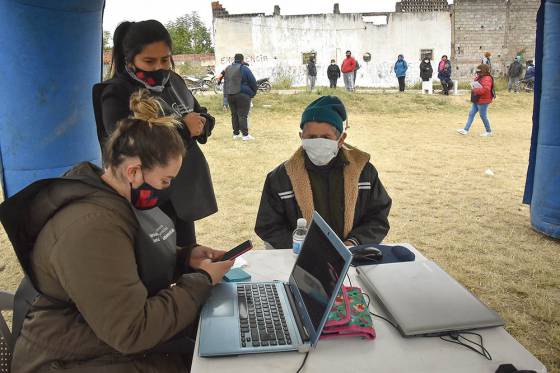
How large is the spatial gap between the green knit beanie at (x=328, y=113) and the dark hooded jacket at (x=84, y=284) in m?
1.20

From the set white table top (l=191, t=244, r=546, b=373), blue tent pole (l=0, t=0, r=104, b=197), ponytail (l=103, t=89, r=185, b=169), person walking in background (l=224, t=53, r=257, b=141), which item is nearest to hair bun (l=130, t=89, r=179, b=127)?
ponytail (l=103, t=89, r=185, b=169)

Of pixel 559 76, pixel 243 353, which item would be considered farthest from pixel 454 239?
pixel 243 353

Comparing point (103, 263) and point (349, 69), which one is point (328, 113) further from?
point (349, 69)

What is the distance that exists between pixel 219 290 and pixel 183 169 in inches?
38.8

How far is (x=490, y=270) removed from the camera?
12.2 feet

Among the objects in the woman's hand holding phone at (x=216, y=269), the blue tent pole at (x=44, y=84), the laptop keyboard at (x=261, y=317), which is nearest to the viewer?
the laptop keyboard at (x=261, y=317)

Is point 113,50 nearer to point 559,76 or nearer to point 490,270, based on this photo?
point 490,270

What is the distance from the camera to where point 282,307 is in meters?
1.49

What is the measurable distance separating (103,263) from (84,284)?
0.23 ft

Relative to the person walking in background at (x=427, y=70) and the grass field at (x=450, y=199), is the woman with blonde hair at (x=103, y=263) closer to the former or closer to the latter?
the grass field at (x=450, y=199)

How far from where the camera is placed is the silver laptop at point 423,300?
52.6 inches

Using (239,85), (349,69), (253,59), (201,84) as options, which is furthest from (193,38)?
(239,85)

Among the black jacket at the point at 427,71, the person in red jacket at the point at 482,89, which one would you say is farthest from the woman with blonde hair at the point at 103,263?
the black jacket at the point at 427,71

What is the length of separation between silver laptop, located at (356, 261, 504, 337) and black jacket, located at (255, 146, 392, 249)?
0.65 m
